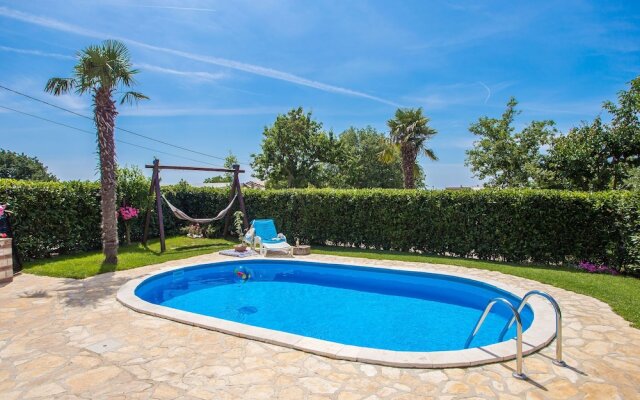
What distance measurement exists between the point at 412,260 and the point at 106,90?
364 inches

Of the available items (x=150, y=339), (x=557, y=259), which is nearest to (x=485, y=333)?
(x=150, y=339)

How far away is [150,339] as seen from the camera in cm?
454

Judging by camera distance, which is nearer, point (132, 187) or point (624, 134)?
point (132, 187)

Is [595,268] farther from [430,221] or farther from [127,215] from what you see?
[127,215]

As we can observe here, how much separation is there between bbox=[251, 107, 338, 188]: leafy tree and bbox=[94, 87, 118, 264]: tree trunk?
21875 mm

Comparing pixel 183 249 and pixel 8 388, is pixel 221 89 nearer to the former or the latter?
pixel 183 249

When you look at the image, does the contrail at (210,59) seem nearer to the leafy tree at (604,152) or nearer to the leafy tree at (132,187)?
the leafy tree at (132,187)

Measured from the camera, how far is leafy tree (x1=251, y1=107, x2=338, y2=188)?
3069 centimetres

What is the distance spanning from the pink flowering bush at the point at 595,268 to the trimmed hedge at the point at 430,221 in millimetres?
146

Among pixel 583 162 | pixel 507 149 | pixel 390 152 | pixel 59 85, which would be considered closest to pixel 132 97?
pixel 59 85

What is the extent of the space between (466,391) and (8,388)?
4.33m

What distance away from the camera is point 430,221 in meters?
11.5

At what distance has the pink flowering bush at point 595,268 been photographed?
29.1ft

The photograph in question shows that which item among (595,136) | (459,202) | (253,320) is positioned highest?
(595,136)
